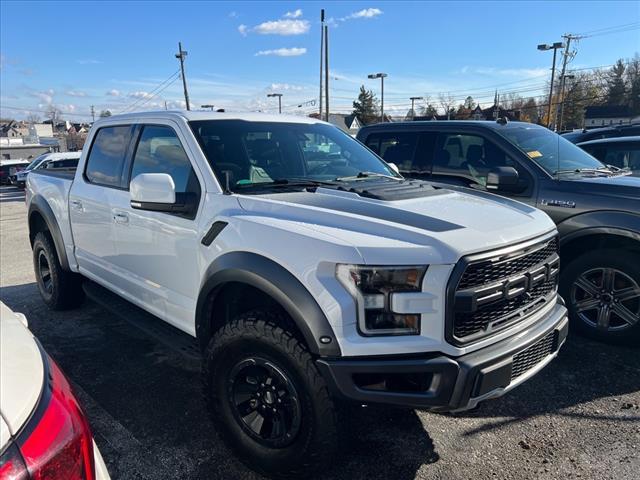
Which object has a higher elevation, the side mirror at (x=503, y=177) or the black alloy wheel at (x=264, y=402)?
the side mirror at (x=503, y=177)

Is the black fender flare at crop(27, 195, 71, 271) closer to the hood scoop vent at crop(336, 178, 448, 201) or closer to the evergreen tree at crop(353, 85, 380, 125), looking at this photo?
the hood scoop vent at crop(336, 178, 448, 201)

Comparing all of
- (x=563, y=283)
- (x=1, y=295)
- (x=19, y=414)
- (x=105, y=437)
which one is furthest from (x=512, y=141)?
(x=1, y=295)

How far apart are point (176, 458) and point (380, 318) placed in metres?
1.53

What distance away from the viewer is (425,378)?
215cm

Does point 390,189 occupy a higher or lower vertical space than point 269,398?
higher

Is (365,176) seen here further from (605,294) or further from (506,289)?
(605,294)

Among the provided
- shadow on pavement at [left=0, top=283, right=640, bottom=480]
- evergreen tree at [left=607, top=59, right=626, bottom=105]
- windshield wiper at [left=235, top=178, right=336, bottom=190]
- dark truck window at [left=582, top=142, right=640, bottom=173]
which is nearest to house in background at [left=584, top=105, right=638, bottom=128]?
evergreen tree at [left=607, top=59, right=626, bottom=105]

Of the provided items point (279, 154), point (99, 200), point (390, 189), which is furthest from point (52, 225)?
point (390, 189)

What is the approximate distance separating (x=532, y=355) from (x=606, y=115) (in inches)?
3151

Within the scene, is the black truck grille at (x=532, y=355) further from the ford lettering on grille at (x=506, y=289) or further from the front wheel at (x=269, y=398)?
the front wheel at (x=269, y=398)

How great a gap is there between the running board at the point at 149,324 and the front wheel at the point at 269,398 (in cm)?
44

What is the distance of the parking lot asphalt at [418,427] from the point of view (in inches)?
106

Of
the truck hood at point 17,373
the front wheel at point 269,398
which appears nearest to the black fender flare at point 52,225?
the front wheel at point 269,398

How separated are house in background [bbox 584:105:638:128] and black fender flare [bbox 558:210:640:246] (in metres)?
73.0
